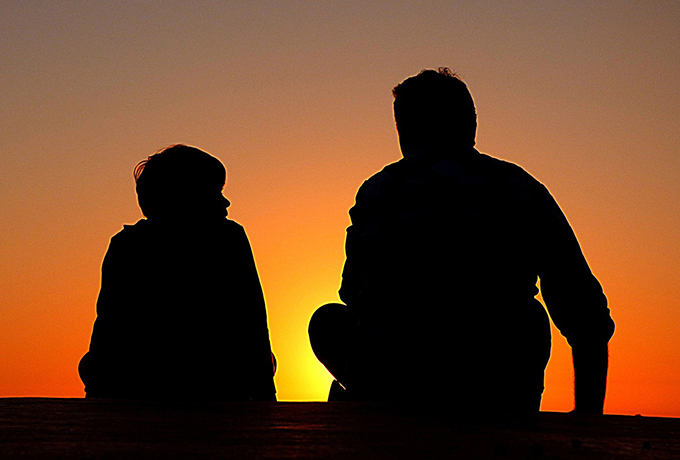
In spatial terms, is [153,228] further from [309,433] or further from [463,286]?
[309,433]

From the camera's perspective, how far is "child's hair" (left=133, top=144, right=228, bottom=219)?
3.75 m

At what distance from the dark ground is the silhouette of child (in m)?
0.69

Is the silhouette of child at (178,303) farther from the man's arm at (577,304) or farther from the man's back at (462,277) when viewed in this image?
the man's arm at (577,304)

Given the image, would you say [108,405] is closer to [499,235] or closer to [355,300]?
[355,300]

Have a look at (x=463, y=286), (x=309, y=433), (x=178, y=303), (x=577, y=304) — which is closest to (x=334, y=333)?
(x=463, y=286)

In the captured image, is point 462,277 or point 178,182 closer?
point 462,277

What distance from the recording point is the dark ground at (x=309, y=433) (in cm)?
184

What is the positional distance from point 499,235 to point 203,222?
1.26m

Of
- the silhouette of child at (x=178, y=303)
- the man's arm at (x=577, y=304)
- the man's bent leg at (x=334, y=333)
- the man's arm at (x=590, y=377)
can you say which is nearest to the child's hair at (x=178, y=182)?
the silhouette of child at (x=178, y=303)

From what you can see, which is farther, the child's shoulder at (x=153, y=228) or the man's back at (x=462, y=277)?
the child's shoulder at (x=153, y=228)

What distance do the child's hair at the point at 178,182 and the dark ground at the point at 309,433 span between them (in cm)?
99

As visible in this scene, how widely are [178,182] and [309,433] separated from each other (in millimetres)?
1836

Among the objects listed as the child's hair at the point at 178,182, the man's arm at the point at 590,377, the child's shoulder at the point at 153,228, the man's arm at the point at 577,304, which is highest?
the child's hair at the point at 178,182

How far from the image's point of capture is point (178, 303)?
378cm
